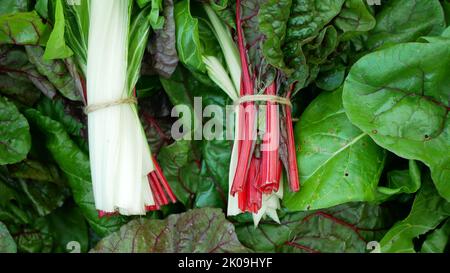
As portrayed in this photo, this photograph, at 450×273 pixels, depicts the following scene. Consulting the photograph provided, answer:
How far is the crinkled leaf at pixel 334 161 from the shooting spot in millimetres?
1123

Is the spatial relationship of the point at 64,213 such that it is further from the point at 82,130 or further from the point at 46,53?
the point at 46,53

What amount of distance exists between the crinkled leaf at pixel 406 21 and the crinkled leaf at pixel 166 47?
422 millimetres

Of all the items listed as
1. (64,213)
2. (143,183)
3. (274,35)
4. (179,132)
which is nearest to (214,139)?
(179,132)

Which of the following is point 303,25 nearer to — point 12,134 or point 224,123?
point 224,123

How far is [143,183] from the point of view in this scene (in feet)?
3.85

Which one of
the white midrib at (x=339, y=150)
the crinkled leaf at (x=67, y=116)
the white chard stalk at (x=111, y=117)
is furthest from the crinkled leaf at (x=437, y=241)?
the crinkled leaf at (x=67, y=116)

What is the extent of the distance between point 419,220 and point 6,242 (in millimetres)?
874

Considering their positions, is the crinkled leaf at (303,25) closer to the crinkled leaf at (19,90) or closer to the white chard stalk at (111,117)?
the white chard stalk at (111,117)

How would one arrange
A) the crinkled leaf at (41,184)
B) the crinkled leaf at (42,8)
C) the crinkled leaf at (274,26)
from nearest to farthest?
the crinkled leaf at (274,26)
the crinkled leaf at (42,8)
the crinkled leaf at (41,184)

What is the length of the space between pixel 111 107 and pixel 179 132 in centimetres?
21

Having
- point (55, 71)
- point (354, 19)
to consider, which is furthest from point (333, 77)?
point (55, 71)

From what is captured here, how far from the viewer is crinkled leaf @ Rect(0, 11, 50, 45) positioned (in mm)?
1137

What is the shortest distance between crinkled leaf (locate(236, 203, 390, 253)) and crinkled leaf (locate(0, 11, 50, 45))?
61 centimetres

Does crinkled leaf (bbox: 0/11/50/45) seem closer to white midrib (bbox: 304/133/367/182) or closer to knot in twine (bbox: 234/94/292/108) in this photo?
knot in twine (bbox: 234/94/292/108)
